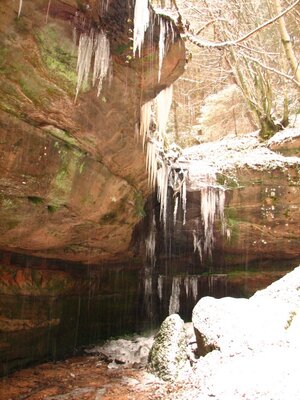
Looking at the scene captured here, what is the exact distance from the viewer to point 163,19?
5395mm

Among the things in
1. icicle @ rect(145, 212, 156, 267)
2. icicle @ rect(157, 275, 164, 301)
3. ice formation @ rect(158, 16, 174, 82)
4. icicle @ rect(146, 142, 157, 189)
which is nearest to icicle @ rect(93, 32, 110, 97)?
ice formation @ rect(158, 16, 174, 82)

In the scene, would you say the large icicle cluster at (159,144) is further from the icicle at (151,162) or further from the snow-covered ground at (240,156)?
the snow-covered ground at (240,156)

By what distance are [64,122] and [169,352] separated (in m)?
4.61

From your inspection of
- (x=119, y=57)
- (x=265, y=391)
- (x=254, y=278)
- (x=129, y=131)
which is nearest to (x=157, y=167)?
(x=129, y=131)

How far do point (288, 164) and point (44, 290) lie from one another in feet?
24.7

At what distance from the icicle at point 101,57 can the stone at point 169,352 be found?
16.1ft

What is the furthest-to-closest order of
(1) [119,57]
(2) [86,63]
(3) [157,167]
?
(3) [157,167] < (1) [119,57] < (2) [86,63]

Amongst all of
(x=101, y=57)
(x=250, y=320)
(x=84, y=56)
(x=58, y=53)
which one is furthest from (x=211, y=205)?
(x=58, y=53)

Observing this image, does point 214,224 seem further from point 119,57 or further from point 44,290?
point 119,57

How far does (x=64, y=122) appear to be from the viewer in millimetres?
5406

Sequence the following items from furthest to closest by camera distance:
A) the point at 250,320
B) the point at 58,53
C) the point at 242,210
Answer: the point at 242,210 → the point at 250,320 → the point at 58,53

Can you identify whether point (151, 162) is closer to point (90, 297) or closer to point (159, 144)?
point (159, 144)

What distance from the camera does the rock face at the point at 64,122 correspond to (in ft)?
14.9

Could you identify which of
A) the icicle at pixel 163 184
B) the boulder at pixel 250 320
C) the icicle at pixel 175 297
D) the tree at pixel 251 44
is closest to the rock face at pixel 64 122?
the icicle at pixel 163 184
